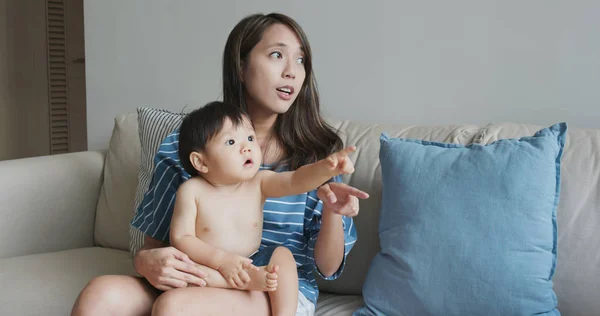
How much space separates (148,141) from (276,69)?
56 centimetres

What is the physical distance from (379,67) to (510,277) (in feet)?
2.93

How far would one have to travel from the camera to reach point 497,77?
1.97 m

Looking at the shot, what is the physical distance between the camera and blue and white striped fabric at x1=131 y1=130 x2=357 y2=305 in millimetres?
1633

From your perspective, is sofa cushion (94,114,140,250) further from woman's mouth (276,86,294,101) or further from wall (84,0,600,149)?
woman's mouth (276,86,294,101)

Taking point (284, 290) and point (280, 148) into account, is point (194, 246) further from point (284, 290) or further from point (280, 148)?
point (280, 148)

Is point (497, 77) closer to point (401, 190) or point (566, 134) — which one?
point (566, 134)

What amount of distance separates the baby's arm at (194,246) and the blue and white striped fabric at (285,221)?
0.73ft

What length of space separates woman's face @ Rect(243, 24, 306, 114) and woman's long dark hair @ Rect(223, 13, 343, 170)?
0.07 ft

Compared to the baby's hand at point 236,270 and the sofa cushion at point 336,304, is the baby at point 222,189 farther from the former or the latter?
the sofa cushion at point 336,304

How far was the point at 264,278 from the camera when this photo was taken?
1.28 metres

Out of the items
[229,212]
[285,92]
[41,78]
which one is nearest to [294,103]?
[285,92]

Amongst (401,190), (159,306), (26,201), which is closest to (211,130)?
(159,306)

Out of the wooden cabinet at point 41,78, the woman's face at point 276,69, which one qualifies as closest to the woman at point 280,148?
the woman's face at point 276,69

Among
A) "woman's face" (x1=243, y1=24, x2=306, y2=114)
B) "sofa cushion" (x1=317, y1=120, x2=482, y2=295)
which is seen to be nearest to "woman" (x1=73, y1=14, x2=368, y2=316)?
"woman's face" (x1=243, y1=24, x2=306, y2=114)
